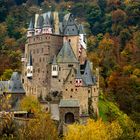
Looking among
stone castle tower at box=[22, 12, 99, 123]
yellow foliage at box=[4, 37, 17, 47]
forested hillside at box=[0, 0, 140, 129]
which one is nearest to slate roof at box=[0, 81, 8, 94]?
stone castle tower at box=[22, 12, 99, 123]

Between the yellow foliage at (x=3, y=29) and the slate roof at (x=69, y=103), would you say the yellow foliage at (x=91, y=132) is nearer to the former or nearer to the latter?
the slate roof at (x=69, y=103)

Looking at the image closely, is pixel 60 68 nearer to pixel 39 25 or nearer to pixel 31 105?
pixel 31 105

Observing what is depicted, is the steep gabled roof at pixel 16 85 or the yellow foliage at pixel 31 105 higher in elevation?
the steep gabled roof at pixel 16 85

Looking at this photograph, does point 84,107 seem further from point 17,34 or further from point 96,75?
point 17,34

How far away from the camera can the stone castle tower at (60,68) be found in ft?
243

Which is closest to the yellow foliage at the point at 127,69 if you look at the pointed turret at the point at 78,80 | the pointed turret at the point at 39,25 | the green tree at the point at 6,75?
the green tree at the point at 6,75

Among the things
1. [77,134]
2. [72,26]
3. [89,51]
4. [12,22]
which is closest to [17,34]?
[12,22]

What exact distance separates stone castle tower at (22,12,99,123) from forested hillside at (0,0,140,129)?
5.15 meters

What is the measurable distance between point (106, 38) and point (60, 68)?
4500cm

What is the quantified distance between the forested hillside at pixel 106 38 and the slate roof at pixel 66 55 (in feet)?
26.1

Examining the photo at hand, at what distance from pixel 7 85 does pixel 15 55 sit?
25.9 m

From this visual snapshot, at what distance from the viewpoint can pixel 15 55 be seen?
103312mm

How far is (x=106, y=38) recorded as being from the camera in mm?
118812

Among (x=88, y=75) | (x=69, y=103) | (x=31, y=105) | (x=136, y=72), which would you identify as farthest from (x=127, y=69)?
(x=31, y=105)
